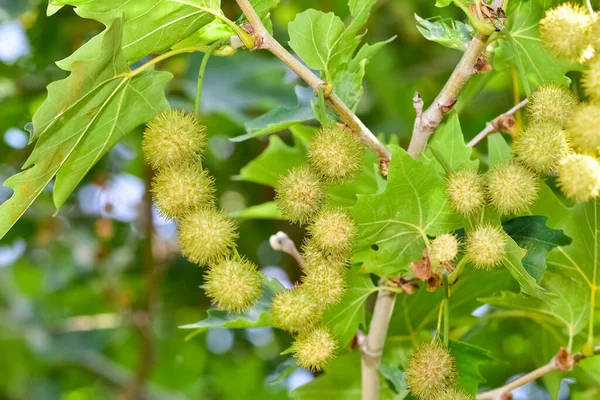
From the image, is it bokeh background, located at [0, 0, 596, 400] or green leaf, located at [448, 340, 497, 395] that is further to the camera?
bokeh background, located at [0, 0, 596, 400]

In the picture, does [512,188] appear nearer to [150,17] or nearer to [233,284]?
[233,284]

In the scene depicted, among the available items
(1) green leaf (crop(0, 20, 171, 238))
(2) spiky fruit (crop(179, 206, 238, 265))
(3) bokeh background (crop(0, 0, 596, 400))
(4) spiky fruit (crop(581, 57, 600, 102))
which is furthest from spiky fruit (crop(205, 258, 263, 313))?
(3) bokeh background (crop(0, 0, 596, 400))

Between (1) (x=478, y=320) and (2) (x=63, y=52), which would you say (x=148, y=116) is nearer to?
(1) (x=478, y=320)

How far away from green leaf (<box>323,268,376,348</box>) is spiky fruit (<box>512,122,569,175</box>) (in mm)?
480

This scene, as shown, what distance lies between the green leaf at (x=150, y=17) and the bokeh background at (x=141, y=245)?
1.77 m

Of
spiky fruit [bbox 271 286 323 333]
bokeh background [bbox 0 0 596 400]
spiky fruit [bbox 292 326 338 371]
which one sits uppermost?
spiky fruit [bbox 271 286 323 333]

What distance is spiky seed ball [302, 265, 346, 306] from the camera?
1462 mm

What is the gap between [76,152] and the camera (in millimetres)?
1642

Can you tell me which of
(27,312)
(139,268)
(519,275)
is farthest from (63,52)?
(519,275)

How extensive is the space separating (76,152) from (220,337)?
9.01 feet

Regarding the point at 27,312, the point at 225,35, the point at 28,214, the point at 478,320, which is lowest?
the point at 27,312

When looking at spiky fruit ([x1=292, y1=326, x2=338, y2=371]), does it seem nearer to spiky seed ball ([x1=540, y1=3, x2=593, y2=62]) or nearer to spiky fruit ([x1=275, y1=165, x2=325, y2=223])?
spiky fruit ([x1=275, y1=165, x2=325, y2=223])

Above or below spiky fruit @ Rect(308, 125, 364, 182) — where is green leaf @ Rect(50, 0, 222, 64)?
above

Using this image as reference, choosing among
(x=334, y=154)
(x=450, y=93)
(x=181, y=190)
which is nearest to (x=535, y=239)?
(x=450, y=93)
